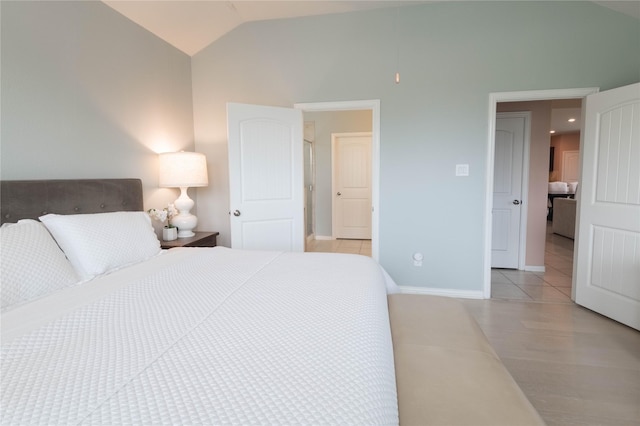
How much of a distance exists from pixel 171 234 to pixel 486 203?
2928 millimetres

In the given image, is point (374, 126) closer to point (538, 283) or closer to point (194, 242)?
point (194, 242)

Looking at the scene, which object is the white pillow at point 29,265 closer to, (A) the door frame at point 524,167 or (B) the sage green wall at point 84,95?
(B) the sage green wall at point 84,95

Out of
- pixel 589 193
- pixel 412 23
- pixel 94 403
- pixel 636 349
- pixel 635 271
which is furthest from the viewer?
pixel 412 23

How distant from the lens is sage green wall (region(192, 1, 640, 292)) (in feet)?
9.18

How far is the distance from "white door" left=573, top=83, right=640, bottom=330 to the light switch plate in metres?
0.95

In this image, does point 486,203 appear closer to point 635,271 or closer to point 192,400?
point 635,271

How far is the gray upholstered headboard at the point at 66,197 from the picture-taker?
1700mm

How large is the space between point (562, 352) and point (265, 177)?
108 inches

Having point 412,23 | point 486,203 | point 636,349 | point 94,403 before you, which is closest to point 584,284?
point 636,349

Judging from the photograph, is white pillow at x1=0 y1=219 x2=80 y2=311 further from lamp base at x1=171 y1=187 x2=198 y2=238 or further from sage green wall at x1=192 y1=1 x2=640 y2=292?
sage green wall at x1=192 y1=1 x2=640 y2=292

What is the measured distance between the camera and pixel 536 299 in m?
3.08

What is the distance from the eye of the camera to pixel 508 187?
3957mm

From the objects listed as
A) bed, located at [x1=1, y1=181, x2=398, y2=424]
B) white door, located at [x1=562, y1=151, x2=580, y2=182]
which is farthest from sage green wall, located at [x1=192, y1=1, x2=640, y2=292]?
white door, located at [x1=562, y1=151, x2=580, y2=182]

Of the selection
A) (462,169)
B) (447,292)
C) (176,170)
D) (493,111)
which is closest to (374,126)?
(462,169)
